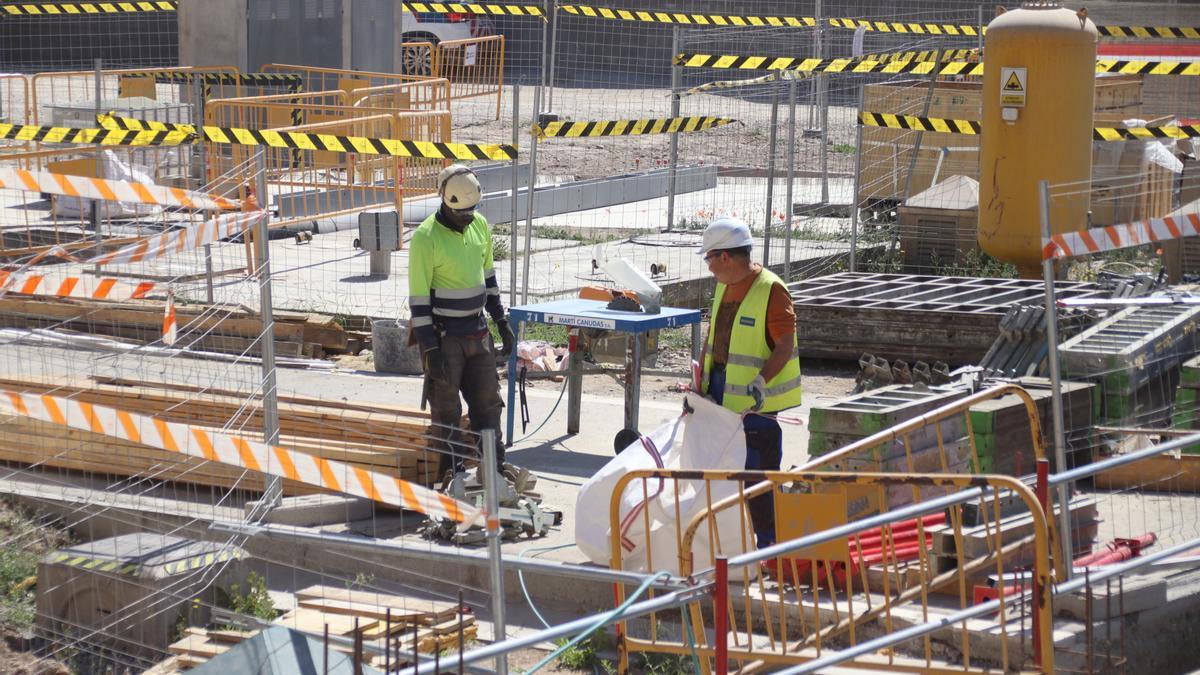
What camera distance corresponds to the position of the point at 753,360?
23.1ft

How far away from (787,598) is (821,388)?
5062 millimetres

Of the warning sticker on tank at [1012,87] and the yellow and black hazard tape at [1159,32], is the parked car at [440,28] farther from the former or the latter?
the warning sticker on tank at [1012,87]

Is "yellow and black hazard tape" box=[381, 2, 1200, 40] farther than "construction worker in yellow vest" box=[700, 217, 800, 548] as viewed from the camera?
Yes

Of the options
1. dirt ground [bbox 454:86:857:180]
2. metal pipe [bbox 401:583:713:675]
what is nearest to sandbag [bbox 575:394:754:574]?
metal pipe [bbox 401:583:713:675]

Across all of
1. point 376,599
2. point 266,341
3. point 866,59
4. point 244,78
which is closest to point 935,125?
point 866,59

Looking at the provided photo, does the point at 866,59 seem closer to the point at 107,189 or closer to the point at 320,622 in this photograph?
the point at 107,189

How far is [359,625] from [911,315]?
6.67 meters

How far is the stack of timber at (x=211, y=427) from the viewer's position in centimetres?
840

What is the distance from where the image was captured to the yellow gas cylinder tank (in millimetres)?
12555

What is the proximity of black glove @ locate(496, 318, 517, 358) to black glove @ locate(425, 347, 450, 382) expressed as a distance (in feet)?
1.77

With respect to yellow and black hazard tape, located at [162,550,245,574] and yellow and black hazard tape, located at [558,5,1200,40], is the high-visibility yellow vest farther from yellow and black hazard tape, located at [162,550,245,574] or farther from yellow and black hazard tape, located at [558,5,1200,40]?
yellow and black hazard tape, located at [558,5,1200,40]

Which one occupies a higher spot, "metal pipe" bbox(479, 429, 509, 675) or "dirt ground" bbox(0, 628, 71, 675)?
"metal pipe" bbox(479, 429, 509, 675)

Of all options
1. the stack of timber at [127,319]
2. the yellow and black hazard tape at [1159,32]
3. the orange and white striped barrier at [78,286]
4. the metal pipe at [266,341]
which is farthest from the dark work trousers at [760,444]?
the yellow and black hazard tape at [1159,32]

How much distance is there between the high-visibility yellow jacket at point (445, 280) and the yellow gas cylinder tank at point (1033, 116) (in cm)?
593
